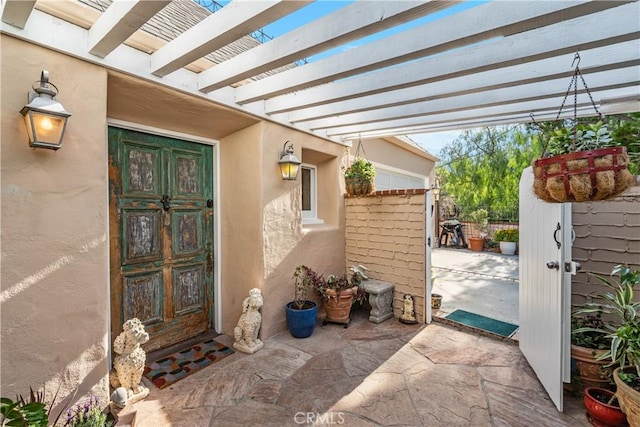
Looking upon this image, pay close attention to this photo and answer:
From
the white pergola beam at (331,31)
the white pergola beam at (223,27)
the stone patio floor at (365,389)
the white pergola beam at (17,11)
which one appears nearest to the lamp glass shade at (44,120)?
the white pergola beam at (17,11)

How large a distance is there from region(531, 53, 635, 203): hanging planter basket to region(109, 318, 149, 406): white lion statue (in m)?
2.87

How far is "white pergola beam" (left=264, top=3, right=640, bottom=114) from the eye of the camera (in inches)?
68.4

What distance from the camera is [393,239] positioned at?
411 centimetres

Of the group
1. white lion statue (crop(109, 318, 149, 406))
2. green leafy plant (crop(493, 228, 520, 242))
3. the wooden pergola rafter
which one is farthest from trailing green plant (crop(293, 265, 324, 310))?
green leafy plant (crop(493, 228, 520, 242))

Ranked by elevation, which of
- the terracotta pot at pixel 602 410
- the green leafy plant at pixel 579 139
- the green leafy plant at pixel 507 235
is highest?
the green leafy plant at pixel 579 139

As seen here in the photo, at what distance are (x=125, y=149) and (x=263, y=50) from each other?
1704 mm

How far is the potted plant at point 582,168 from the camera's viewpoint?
1.43m

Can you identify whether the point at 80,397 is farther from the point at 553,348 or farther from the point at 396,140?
the point at 396,140

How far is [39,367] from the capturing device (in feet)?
6.09

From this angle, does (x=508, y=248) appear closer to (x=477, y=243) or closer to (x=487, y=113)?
(x=477, y=243)

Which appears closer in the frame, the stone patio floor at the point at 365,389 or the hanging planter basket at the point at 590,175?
the hanging planter basket at the point at 590,175

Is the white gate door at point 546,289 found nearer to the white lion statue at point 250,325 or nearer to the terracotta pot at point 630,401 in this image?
the terracotta pot at point 630,401

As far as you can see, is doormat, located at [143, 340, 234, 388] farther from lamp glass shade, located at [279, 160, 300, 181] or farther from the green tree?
the green tree

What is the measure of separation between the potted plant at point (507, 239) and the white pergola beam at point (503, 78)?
309 inches
